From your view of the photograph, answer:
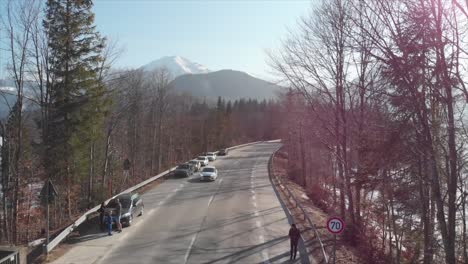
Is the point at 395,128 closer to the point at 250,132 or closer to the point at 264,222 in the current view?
Result: the point at 264,222

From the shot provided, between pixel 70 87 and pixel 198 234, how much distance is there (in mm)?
14671

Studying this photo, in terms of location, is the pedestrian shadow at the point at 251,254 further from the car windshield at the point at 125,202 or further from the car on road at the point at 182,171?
the car on road at the point at 182,171

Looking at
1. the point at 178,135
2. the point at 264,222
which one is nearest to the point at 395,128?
the point at 264,222

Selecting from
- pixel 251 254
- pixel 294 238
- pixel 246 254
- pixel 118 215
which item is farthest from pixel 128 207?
pixel 294 238

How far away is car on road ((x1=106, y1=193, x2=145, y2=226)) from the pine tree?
27.7 feet

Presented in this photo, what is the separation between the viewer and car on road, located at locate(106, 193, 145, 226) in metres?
19.6

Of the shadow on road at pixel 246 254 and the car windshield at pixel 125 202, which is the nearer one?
the shadow on road at pixel 246 254

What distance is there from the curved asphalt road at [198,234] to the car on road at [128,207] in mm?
457

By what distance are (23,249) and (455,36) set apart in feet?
42.2

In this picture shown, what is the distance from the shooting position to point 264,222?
21094 mm

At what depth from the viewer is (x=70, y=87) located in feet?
87.9

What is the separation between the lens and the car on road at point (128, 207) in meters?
19.6

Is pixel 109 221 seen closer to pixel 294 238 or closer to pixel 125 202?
pixel 125 202

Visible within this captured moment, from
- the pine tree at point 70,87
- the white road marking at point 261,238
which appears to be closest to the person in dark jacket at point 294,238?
the white road marking at point 261,238
